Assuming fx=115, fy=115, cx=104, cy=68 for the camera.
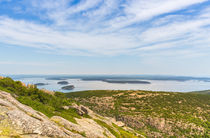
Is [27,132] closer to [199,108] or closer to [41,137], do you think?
[41,137]

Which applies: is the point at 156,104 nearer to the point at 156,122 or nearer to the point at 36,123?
the point at 156,122

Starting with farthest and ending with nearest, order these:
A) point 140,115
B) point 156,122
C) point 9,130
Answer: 1. point 140,115
2. point 156,122
3. point 9,130

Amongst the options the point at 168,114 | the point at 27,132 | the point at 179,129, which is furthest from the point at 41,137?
the point at 168,114

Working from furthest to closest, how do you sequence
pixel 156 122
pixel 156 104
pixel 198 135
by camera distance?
pixel 156 104, pixel 156 122, pixel 198 135

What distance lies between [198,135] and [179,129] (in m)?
5.01

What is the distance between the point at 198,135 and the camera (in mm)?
35469

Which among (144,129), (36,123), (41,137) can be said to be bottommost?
(144,129)

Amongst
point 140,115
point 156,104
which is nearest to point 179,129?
point 140,115

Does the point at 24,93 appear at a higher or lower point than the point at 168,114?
higher

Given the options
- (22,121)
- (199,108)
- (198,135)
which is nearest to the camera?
(22,121)

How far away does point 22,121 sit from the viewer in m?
8.20

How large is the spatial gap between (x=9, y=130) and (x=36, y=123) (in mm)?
1670

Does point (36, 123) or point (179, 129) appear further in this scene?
point (179, 129)

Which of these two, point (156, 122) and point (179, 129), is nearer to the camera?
point (179, 129)
